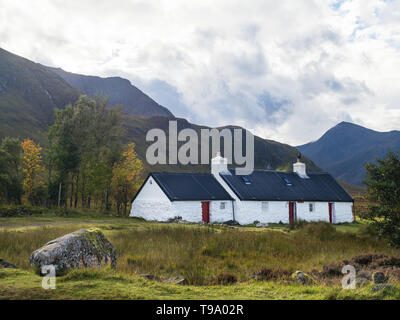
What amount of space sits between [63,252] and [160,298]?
12.8 feet

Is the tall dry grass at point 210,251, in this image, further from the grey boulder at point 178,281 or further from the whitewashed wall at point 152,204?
the whitewashed wall at point 152,204

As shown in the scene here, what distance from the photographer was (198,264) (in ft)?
42.4

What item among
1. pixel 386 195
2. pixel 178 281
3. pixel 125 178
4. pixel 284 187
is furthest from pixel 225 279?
pixel 125 178

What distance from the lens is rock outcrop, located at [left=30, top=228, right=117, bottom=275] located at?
9.30 metres

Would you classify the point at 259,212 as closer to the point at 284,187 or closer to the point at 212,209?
the point at 212,209

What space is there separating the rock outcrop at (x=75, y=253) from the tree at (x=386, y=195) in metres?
13.2

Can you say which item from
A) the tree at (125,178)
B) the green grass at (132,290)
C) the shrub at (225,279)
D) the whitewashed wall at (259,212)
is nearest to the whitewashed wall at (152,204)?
the tree at (125,178)

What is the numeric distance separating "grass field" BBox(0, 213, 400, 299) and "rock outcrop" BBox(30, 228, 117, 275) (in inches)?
19.3

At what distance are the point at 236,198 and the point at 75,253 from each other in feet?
100

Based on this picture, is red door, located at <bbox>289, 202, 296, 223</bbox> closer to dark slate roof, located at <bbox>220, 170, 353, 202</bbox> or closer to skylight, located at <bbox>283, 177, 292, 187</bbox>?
dark slate roof, located at <bbox>220, 170, 353, 202</bbox>

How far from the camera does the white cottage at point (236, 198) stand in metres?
37.8

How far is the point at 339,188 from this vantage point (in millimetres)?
47250
